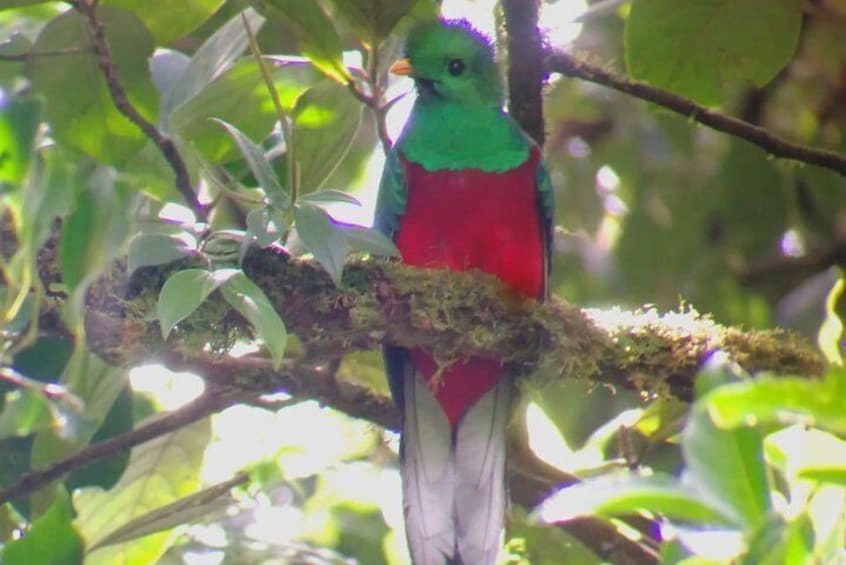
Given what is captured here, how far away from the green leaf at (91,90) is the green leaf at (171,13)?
8 cm

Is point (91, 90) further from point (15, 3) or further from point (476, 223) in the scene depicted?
point (476, 223)

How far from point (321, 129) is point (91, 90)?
1.64ft

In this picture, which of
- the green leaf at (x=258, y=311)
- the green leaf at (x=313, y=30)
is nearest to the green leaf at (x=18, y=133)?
the green leaf at (x=258, y=311)

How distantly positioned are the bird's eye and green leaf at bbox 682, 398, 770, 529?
96.2 inches

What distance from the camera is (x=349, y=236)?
2430mm

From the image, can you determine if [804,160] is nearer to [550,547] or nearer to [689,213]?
→ [550,547]

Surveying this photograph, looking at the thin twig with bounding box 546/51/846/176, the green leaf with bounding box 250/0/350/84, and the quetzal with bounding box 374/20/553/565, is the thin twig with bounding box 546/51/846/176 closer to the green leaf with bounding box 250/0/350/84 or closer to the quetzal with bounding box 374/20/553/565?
the quetzal with bounding box 374/20/553/565

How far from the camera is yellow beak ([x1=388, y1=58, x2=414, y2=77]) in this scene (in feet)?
12.2

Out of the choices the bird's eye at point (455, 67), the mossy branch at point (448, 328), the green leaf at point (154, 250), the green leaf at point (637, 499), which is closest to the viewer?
the green leaf at point (637, 499)

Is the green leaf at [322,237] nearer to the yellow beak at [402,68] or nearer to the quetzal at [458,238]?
the quetzal at [458,238]

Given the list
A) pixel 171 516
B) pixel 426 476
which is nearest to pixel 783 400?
pixel 171 516

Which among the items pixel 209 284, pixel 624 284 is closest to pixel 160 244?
pixel 209 284

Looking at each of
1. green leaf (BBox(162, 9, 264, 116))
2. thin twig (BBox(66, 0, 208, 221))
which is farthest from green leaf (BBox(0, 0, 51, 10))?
green leaf (BBox(162, 9, 264, 116))

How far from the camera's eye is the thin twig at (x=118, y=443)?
2.96m
